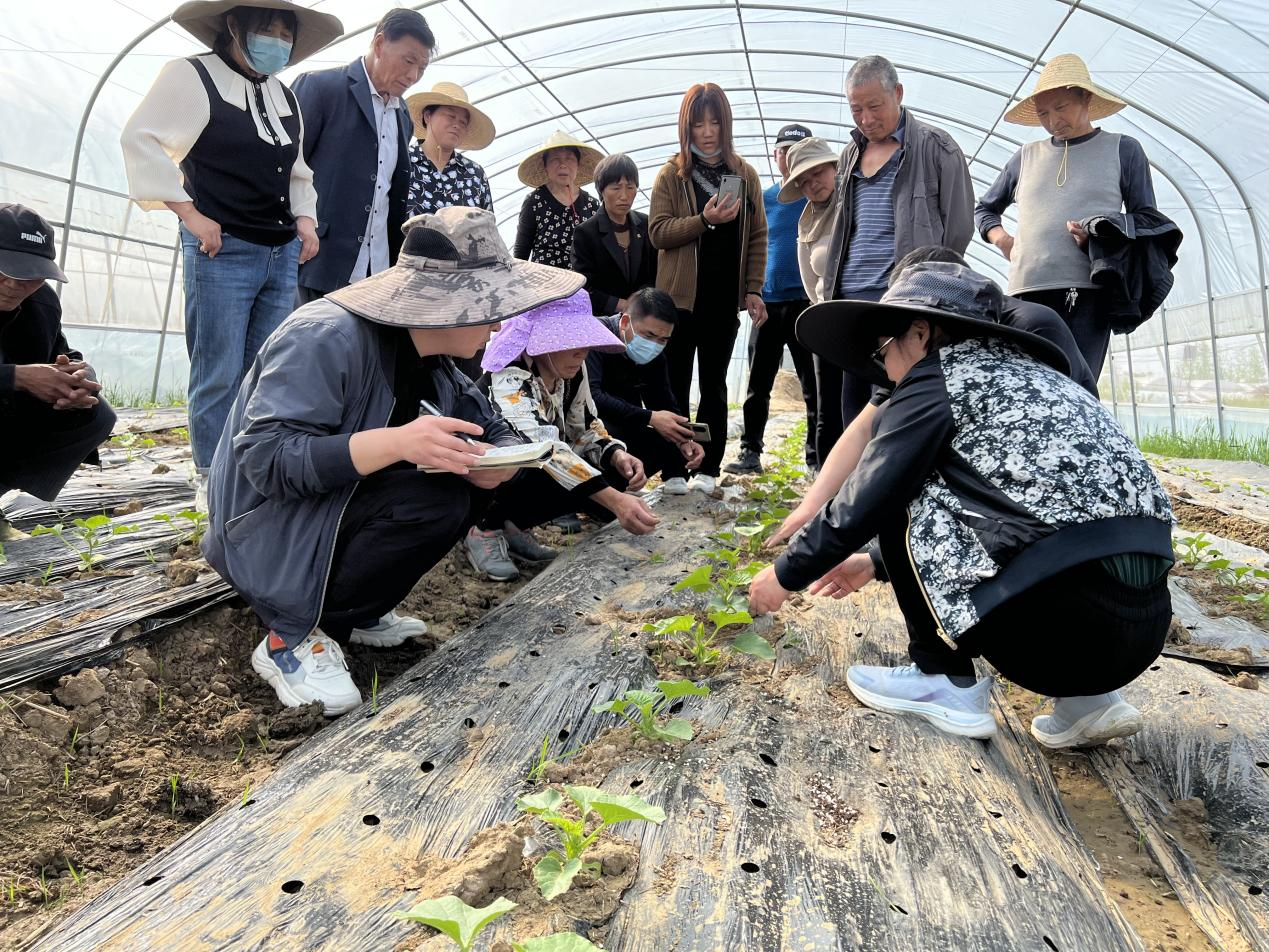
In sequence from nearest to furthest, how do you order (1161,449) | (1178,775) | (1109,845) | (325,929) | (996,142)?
(325,929), (1109,845), (1178,775), (1161,449), (996,142)

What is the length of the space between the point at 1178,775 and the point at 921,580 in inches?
29.6

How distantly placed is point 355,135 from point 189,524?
1494 mm

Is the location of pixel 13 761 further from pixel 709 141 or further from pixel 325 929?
pixel 709 141

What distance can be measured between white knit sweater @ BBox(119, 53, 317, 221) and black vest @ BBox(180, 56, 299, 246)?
0.02 metres

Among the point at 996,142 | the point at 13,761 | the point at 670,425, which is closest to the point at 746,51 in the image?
the point at 996,142

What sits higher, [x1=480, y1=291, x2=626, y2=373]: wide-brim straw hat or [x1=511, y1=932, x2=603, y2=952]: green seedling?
[x1=480, y1=291, x2=626, y2=373]: wide-brim straw hat

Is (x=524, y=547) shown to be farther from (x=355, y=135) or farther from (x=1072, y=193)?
(x=1072, y=193)

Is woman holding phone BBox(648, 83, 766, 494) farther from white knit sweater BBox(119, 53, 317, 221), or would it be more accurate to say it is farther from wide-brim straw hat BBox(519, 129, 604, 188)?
white knit sweater BBox(119, 53, 317, 221)

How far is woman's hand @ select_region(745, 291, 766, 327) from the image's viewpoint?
407 centimetres

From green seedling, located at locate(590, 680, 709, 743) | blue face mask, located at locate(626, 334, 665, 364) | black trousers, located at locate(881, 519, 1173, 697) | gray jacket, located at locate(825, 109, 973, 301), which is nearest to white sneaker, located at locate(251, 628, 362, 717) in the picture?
green seedling, located at locate(590, 680, 709, 743)

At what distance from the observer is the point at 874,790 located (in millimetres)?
1468

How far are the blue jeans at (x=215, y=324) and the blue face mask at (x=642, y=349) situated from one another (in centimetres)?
144

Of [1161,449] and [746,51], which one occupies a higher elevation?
[746,51]

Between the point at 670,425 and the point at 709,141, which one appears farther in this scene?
A: the point at 709,141
